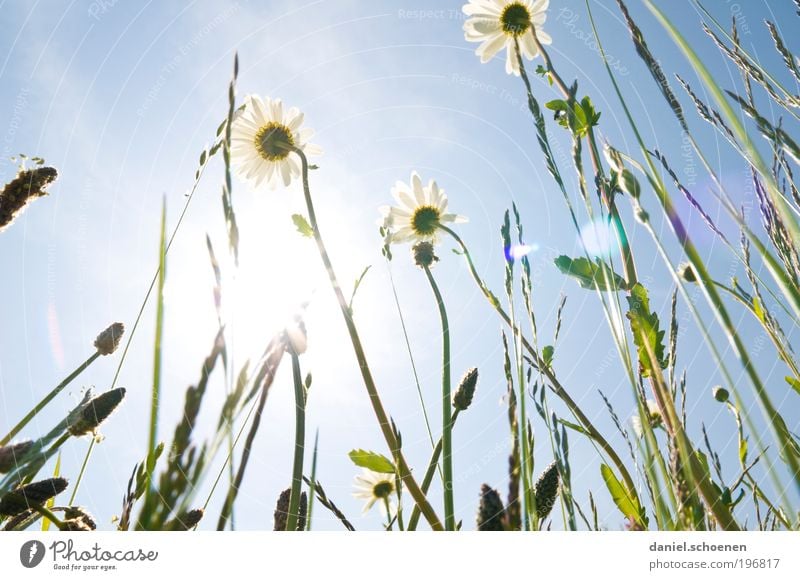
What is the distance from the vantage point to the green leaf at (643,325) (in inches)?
27.6

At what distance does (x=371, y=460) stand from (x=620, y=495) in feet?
1.21

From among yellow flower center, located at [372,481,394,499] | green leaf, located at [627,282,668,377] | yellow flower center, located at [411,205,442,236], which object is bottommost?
yellow flower center, located at [372,481,394,499]

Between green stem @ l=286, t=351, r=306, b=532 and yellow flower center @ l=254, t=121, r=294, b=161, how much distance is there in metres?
0.95

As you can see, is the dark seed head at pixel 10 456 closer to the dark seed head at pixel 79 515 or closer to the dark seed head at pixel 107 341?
the dark seed head at pixel 79 515

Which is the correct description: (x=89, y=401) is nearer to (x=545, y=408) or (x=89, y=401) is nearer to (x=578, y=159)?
(x=545, y=408)

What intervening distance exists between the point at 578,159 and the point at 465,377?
42 centimetres

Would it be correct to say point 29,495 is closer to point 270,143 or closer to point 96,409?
point 96,409

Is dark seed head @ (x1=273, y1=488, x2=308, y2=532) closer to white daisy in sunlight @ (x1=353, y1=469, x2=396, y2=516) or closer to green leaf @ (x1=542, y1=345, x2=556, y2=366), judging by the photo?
green leaf @ (x1=542, y1=345, x2=556, y2=366)

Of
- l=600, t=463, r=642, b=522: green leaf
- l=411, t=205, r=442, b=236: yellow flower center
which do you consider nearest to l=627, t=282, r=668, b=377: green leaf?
l=600, t=463, r=642, b=522: green leaf

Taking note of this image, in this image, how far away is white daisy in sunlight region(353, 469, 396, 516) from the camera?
1459mm

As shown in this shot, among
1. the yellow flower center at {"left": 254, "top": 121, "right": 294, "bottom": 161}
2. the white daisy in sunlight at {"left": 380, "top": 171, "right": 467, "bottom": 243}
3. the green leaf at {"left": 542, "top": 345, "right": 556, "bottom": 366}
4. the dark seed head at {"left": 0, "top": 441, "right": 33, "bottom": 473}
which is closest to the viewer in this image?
the dark seed head at {"left": 0, "top": 441, "right": 33, "bottom": 473}

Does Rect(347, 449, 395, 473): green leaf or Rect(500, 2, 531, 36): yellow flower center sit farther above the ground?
Rect(500, 2, 531, 36): yellow flower center
